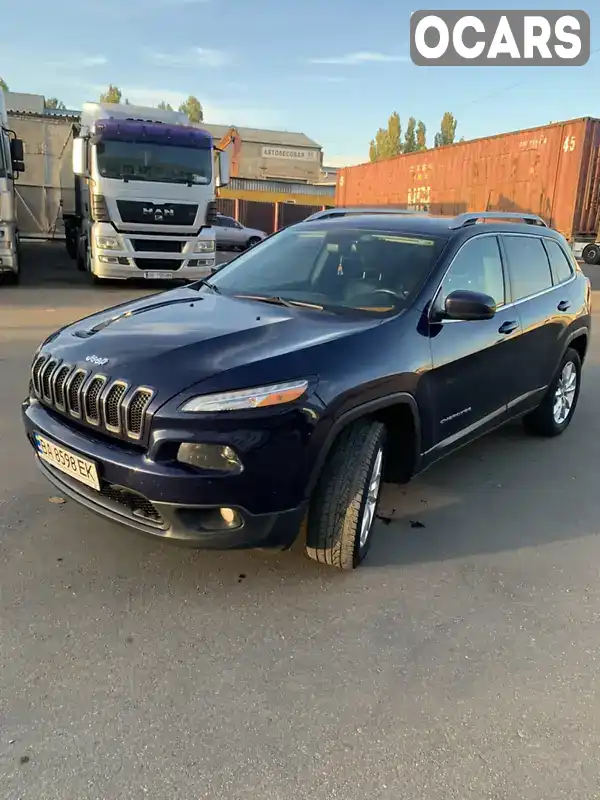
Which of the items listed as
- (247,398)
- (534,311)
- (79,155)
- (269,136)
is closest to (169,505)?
(247,398)

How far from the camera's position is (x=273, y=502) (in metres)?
2.63

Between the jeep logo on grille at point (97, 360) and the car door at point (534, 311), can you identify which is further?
the car door at point (534, 311)

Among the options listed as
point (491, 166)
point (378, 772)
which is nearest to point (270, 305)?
point (378, 772)

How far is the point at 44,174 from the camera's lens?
19297 mm

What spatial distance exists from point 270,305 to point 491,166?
1846cm

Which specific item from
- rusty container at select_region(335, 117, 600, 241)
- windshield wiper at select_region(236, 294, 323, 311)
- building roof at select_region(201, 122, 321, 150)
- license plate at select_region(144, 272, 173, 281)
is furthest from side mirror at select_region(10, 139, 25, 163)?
building roof at select_region(201, 122, 321, 150)

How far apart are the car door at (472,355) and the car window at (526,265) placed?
0.18 metres

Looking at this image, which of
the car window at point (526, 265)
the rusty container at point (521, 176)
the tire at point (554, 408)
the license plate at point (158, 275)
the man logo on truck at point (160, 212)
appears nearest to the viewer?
the car window at point (526, 265)

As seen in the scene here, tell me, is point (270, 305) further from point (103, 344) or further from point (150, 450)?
point (150, 450)

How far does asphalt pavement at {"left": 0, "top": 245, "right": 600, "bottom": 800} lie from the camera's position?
200cm

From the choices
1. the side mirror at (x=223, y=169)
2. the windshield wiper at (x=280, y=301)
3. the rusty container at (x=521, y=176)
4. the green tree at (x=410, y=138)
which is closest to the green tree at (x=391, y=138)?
the green tree at (x=410, y=138)

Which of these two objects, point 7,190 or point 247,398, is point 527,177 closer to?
point 7,190

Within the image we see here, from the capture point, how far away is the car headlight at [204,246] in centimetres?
1289

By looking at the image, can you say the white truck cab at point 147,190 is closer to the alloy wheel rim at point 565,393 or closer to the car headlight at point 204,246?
the car headlight at point 204,246
